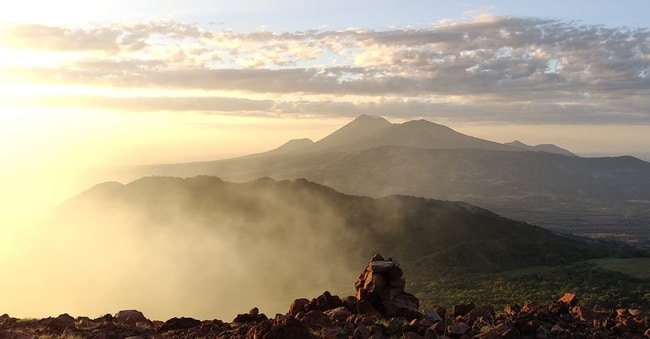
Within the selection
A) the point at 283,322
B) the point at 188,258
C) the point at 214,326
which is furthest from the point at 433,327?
the point at 188,258

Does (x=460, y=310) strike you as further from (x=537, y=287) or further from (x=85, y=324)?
(x=537, y=287)

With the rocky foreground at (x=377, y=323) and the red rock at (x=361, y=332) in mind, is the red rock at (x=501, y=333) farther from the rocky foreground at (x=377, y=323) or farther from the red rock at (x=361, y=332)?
the red rock at (x=361, y=332)

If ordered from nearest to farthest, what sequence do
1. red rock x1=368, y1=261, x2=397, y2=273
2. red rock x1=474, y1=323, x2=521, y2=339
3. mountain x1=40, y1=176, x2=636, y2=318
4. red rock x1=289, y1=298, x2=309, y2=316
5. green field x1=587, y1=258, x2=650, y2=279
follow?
red rock x1=474, y1=323, x2=521, y2=339, red rock x1=289, y1=298, x2=309, y2=316, red rock x1=368, y1=261, x2=397, y2=273, green field x1=587, y1=258, x2=650, y2=279, mountain x1=40, y1=176, x2=636, y2=318

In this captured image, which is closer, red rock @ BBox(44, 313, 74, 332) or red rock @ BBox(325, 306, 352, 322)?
red rock @ BBox(325, 306, 352, 322)

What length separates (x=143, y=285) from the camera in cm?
6731

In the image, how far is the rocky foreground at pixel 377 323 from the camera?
14188mm

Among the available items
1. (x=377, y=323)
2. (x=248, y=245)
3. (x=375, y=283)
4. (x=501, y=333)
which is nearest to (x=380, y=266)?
(x=375, y=283)

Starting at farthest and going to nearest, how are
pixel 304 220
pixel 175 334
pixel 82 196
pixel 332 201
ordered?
pixel 82 196 → pixel 332 201 → pixel 304 220 → pixel 175 334

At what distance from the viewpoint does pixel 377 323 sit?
15.8m

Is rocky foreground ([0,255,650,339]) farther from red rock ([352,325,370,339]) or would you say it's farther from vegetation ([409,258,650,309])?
vegetation ([409,258,650,309])

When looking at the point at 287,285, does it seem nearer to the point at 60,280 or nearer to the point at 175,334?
the point at 60,280

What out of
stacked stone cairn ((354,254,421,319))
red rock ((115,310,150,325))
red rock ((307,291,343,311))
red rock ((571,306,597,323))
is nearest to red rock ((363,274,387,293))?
stacked stone cairn ((354,254,421,319))

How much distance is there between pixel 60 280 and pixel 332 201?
42091mm

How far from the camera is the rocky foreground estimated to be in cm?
1419
